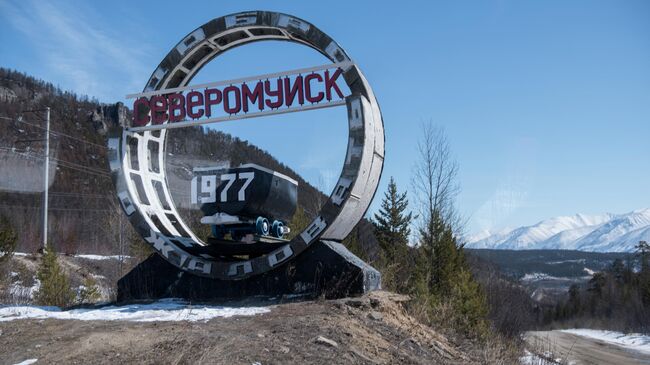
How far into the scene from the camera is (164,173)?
13.6 meters

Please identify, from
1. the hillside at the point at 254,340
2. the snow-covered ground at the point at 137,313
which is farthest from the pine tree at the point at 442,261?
the snow-covered ground at the point at 137,313

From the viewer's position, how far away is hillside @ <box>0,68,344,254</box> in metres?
48.7

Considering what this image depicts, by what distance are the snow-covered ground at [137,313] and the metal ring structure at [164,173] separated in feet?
4.51

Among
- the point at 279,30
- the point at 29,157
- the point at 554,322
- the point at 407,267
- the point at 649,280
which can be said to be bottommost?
the point at 554,322

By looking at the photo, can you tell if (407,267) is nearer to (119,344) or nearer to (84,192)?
(119,344)

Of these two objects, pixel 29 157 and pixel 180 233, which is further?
pixel 29 157

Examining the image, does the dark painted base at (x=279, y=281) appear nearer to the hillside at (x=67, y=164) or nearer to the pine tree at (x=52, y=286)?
the pine tree at (x=52, y=286)

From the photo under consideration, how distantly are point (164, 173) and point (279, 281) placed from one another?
4.14 meters

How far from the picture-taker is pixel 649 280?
230ft

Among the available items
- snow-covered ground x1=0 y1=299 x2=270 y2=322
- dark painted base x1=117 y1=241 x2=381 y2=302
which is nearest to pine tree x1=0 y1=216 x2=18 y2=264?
dark painted base x1=117 y1=241 x2=381 y2=302

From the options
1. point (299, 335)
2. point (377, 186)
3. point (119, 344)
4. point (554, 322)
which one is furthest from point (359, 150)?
point (554, 322)

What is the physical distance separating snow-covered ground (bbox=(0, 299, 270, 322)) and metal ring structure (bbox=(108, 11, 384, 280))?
1.37 meters

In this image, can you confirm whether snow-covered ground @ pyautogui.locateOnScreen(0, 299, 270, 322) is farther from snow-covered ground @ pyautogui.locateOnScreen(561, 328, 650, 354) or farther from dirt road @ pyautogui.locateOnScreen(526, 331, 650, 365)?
snow-covered ground @ pyautogui.locateOnScreen(561, 328, 650, 354)

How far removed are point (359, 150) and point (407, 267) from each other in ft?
58.1
